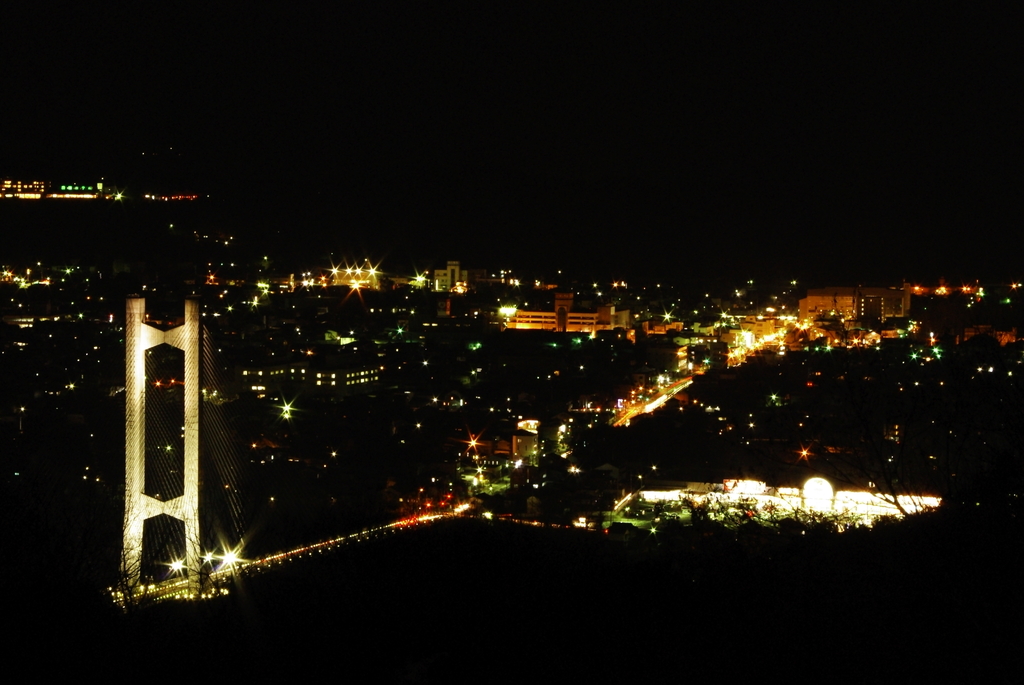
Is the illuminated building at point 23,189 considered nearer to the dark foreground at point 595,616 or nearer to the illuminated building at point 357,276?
the illuminated building at point 357,276

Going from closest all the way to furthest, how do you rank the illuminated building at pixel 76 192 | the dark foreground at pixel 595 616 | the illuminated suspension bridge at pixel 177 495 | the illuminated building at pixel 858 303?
the dark foreground at pixel 595 616 < the illuminated suspension bridge at pixel 177 495 < the illuminated building at pixel 858 303 < the illuminated building at pixel 76 192

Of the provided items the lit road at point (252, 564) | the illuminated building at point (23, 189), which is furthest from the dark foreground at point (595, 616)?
the illuminated building at point (23, 189)

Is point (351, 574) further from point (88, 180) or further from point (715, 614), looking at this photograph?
point (88, 180)

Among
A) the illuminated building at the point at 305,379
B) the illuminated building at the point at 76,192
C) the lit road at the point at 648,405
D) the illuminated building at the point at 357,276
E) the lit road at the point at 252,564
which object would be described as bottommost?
the lit road at the point at 648,405

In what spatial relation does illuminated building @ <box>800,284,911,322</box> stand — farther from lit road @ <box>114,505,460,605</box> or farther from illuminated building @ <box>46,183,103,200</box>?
illuminated building @ <box>46,183,103,200</box>

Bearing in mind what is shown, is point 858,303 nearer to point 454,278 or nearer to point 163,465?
point 454,278

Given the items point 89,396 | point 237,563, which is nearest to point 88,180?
point 89,396
